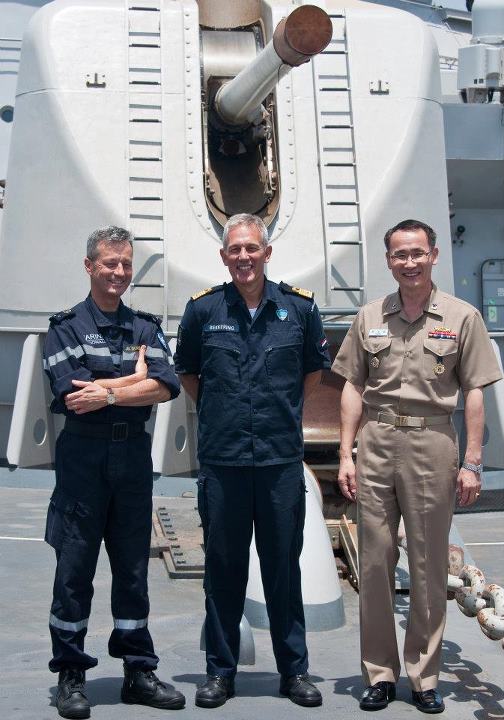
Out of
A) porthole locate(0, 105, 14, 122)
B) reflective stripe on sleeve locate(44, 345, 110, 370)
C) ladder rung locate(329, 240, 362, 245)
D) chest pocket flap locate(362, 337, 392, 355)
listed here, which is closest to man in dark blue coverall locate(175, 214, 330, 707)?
chest pocket flap locate(362, 337, 392, 355)

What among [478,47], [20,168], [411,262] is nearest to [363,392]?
[411,262]

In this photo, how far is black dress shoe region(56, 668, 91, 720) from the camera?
3.59 m

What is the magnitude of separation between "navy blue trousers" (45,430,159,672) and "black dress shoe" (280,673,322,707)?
0.40 m

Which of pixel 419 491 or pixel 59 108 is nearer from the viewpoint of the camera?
pixel 419 491

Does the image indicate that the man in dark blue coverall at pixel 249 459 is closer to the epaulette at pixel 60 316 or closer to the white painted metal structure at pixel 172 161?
the epaulette at pixel 60 316

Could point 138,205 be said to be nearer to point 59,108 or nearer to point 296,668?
point 59,108

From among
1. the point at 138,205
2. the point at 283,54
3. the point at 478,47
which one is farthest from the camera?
the point at 478,47

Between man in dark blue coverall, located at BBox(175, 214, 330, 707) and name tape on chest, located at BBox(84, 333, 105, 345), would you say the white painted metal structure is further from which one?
name tape on chest, located at BBox(84, 333, 105, 345)

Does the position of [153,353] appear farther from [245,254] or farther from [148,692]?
[148,692]

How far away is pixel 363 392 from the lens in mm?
3963

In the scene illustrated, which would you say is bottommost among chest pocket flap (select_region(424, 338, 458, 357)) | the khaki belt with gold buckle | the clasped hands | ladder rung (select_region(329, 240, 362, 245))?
the khaki belt with gold buckle

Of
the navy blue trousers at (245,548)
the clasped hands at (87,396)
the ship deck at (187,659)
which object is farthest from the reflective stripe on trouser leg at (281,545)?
the clasped hands at (87,396)

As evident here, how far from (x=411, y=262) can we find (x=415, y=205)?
4418mm

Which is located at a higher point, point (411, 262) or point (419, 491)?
point (411, 262)
